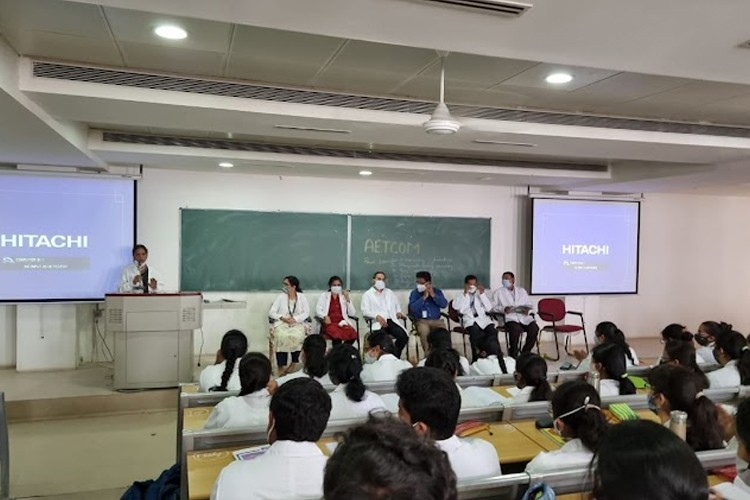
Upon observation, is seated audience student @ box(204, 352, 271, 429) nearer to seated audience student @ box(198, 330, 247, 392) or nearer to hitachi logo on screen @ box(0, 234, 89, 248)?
seated audience student @ box(198, 330, 247, 392)

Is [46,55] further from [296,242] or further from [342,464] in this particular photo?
[296,242]

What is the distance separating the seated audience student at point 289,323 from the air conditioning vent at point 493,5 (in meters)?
4.45

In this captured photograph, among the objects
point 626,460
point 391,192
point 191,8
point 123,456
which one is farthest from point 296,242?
point 626,460

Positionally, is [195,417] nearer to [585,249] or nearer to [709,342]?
[709,342]

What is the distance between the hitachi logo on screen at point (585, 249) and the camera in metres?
7.50

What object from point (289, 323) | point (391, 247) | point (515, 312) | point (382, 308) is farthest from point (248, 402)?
point (515, 312)

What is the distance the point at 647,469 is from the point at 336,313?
531cm

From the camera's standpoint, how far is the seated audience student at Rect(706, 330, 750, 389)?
11.4 ft

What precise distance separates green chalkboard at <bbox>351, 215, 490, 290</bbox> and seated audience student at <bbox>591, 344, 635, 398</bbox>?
4010 millimetres

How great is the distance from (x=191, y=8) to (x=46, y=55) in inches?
64.5

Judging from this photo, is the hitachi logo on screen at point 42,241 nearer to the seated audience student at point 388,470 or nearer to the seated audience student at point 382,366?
the seated audience student at point 382,366

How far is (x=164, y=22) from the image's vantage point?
2.62 meters

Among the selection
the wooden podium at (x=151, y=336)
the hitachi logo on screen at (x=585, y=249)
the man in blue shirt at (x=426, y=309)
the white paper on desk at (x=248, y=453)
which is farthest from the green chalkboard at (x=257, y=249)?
the white paper on desk at (x=248, y=453)

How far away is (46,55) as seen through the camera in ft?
10.0
